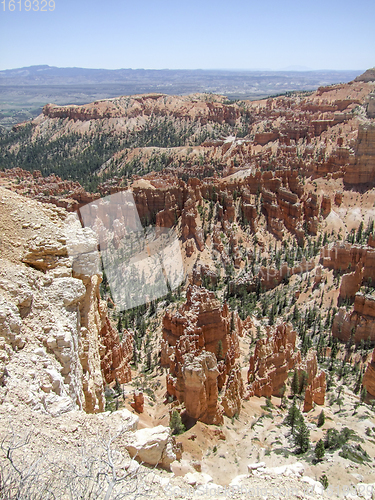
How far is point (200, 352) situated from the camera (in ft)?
66.5

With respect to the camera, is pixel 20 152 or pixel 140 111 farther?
pixel 140 111

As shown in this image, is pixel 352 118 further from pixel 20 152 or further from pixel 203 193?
pixel 20 152

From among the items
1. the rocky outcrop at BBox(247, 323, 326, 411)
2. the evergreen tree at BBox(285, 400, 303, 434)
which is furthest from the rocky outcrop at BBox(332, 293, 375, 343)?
the evergreen tree at BBox(285, 400, 303, 434)

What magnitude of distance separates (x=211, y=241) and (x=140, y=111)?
90.6 meters

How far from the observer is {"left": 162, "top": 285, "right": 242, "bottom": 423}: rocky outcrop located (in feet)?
55.4

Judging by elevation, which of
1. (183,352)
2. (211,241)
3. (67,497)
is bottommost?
(211,241)

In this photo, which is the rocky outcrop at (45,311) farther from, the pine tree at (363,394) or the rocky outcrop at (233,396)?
the pine tree at (363,394)

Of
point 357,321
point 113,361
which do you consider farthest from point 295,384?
point 113,361

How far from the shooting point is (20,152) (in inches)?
4493

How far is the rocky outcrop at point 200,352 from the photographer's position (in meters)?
16.9

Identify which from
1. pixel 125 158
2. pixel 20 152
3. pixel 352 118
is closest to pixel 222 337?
pixel 352 118

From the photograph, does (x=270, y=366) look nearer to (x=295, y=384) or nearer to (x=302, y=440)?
(x=295, y=384)

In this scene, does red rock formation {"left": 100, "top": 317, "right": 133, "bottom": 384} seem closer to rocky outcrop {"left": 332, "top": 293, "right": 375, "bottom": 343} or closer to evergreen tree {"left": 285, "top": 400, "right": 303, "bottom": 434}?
evergreen tree {"left": 285, "top": 400, "right": 303, "bottom": 434}

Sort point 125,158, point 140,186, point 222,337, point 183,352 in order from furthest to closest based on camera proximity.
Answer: point 125,158 < point 140,186 < point 222,337 < point 183,352
